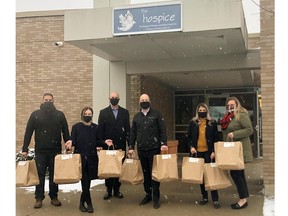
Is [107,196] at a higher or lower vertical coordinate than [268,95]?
lower

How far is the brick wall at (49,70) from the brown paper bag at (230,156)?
6.71m

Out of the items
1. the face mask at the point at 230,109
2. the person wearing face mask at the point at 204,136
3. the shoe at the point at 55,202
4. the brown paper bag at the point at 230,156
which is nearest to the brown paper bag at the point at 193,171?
the person wearing face mask at the point at 204,136

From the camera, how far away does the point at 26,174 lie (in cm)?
638

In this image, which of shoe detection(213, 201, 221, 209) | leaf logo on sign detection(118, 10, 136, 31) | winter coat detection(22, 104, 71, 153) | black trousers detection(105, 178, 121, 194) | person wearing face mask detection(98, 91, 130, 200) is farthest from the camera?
leaf logo on sign detection(118, 10, 136, 31)

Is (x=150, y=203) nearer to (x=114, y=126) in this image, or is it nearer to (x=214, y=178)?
(x=214, y=178)

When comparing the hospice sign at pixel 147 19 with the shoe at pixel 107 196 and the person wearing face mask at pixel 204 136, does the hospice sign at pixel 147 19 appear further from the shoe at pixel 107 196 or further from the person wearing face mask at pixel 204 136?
the shoe at pixel 107 196

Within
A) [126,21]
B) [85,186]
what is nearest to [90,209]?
[85,186]

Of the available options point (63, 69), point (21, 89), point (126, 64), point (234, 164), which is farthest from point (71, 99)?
point (234, 164)

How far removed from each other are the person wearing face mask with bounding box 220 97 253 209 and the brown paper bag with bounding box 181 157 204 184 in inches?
20.0

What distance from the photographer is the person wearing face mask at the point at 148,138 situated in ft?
21.4

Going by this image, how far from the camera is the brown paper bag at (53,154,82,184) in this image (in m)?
6.15

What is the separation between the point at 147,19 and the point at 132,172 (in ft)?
9.76

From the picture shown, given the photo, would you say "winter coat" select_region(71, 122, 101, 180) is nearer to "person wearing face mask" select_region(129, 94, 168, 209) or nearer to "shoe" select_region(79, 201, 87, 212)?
→ "shoe" select_region(79, 201, 87, 212)

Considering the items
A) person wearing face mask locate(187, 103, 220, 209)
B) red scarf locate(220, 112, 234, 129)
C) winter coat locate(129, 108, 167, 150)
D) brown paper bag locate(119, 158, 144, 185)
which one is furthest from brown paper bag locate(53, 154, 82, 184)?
red scarf locate(220, 112, 234, 129)
